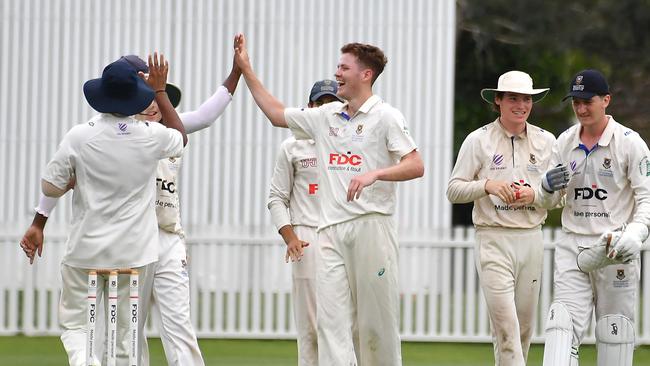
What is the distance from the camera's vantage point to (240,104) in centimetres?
1495

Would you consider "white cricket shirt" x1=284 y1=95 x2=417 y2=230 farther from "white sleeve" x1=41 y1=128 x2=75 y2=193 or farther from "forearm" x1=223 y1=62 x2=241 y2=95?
"white sleeve" x1=41 y1=128 x2=75 y2=193

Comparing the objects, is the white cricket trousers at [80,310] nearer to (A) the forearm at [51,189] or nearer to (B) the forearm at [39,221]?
(B) the forearm at [39,221]

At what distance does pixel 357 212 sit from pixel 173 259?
137 cm

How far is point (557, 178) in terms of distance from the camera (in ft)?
29.8

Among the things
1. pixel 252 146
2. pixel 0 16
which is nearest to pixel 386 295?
pixel 252 146

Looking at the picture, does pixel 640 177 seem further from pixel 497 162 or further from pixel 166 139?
pixel 166 139

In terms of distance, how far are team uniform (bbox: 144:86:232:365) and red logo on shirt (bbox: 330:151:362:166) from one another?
829 mm

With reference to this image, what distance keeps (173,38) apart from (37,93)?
1.44 metres

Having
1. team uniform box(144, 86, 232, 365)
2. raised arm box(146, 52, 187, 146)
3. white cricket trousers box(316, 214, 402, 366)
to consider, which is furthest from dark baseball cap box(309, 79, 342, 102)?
raised arm box(146, 52, 187, 146)

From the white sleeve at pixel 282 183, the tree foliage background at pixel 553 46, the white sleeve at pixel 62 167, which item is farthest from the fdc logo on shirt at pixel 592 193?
the tree foliage background at pixel 553 46

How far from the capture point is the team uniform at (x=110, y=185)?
8.65 metres

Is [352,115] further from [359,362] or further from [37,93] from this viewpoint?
[37,93]

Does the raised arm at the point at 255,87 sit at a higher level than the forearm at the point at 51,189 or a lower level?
higher

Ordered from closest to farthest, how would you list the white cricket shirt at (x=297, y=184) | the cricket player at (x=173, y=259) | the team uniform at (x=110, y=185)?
the team uniform at (x=110, y=185)
the cricket player at (x=173, y=259)
the white cricket shirt at (x=297, y=184)
